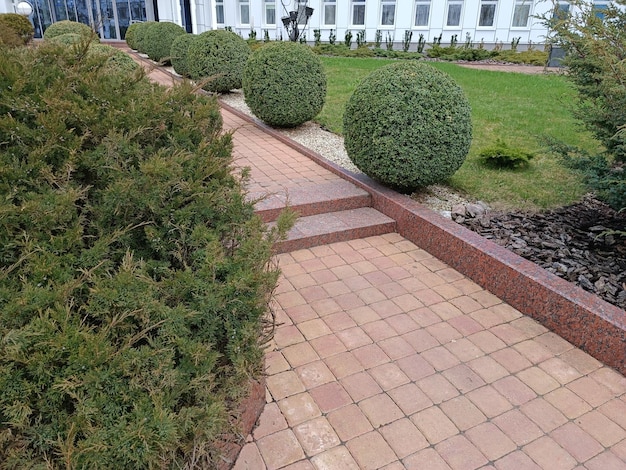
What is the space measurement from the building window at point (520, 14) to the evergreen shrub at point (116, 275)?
23.6 meters

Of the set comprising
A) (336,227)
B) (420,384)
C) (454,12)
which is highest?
(454,12)

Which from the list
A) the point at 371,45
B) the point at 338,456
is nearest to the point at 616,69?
the point at 338,456

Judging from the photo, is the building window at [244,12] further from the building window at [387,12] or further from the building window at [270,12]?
the building window at [387,12]

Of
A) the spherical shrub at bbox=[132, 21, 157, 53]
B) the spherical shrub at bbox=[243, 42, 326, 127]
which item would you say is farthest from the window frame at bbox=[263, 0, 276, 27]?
the spherical shrub at bbox=[243, 42, 326, 127]

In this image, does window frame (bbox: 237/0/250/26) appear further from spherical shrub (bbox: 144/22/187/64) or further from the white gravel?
the white gravel

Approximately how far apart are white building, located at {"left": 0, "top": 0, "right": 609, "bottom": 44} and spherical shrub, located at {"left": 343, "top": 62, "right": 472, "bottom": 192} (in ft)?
62.3

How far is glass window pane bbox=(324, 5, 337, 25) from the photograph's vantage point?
2316cm

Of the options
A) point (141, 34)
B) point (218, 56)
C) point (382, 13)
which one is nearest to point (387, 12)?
point (382, 13)

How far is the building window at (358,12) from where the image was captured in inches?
895

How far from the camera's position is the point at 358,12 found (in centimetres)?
2294

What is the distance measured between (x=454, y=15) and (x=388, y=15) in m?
3.18

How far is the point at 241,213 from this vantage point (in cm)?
221

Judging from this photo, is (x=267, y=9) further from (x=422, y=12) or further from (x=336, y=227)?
(x=336, y=227)

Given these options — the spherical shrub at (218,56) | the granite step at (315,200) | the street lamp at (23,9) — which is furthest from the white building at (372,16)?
the granite step at (315,200)
